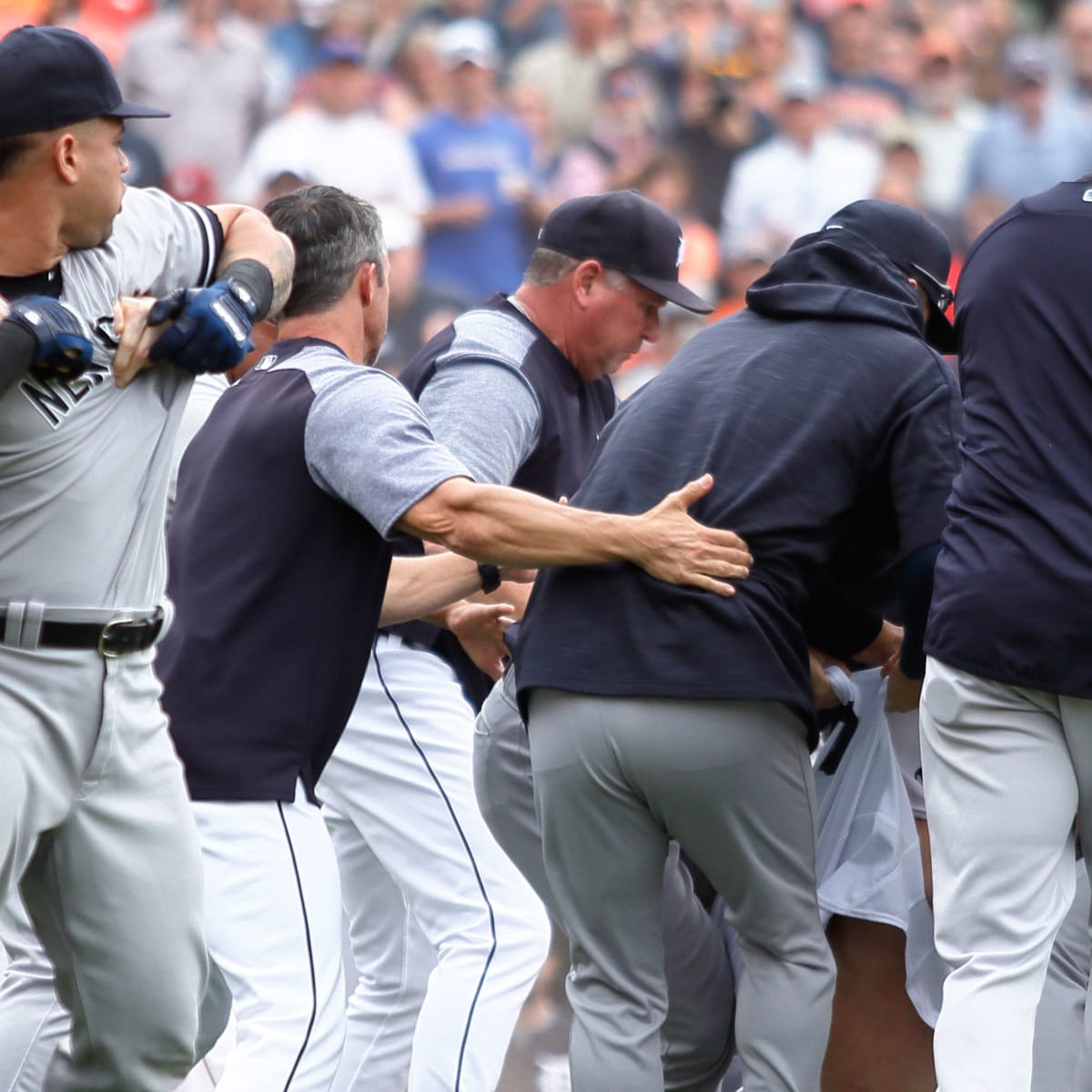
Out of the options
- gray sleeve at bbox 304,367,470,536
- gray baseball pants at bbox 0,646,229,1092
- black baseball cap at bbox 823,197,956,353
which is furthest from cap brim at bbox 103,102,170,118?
black baseball cap at bbox 823,197,956,353

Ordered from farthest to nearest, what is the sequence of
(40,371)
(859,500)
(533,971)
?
1. (533,971)
2. (859,500)
3. (40,371)

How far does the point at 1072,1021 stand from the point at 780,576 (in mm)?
1021

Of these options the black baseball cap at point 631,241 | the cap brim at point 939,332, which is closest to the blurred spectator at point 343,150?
the black baseball cap at point 631,241

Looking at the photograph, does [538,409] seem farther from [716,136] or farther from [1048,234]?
[716,136]

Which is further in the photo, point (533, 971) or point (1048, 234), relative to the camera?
point (533, 971)

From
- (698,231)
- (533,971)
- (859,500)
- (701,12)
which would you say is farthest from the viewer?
(701,12)

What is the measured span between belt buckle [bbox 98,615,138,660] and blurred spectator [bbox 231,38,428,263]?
24.7ft

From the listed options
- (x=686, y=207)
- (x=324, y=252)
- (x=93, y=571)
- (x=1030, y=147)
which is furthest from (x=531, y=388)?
(x=1030, y=147)

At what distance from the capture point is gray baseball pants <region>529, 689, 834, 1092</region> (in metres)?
3.06

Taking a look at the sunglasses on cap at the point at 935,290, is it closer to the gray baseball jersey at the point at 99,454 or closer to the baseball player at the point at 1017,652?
the baseball player at the point at 1017,652

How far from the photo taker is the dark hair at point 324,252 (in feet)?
11.3

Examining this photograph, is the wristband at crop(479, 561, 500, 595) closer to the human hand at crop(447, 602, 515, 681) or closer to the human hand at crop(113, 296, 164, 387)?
the human hand at crop(447, 602, 515, 681)

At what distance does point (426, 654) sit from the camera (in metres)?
3.99

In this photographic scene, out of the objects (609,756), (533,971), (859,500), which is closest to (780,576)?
(859,500)
